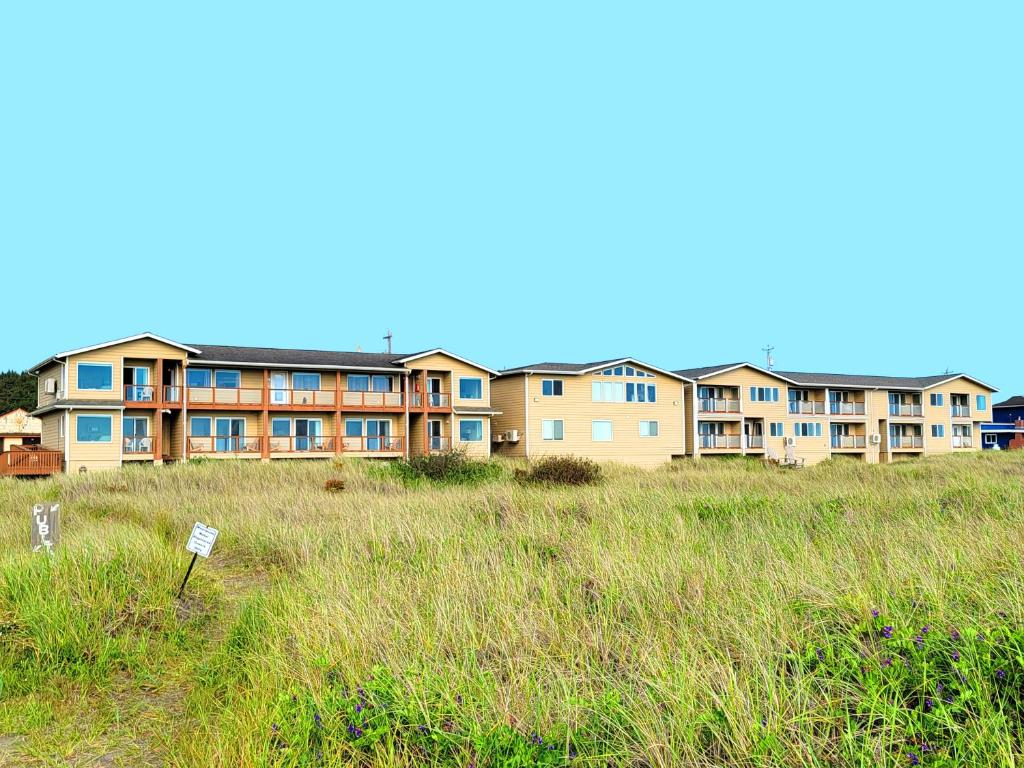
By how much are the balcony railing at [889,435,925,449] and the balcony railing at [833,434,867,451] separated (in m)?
2.96

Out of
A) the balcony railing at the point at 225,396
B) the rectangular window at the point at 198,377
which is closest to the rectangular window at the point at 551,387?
the balcony railing at the point at 225,396

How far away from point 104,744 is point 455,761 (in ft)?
10.1

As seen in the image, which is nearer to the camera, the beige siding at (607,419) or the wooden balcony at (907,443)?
the beige siding at (607,419)

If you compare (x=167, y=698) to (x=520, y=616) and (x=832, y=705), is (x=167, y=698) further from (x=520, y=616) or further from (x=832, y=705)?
(x=832, y=705)

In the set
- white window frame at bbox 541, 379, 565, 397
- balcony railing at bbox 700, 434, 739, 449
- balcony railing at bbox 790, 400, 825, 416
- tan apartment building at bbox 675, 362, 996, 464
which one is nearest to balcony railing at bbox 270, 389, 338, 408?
white window frame at bbox 541, 379, 565, 397

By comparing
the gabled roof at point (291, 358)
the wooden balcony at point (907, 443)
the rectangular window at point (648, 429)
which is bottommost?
the wooden balcony at point (907, 443)

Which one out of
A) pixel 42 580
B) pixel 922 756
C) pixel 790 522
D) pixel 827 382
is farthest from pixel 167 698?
pixel 827 382

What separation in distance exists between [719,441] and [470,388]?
18052 mm

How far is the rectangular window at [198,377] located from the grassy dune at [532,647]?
2818 centimetres

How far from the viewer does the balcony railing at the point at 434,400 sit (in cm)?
4250

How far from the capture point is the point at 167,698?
6414 millimetres

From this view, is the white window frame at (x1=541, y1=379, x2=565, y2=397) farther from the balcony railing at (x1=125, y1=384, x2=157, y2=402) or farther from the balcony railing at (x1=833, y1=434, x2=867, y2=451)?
the balcony railing at (x1=833, y1=434, x2=867, y2=451)

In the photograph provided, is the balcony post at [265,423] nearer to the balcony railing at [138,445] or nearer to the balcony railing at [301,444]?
the balcony railing at [301,444]

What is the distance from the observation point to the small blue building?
3327 inches
